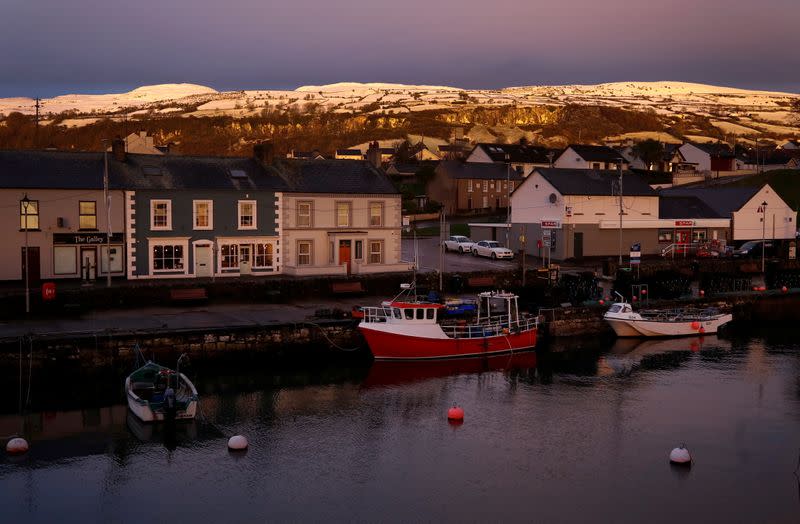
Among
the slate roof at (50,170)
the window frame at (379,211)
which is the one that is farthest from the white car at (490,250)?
the slate roof at (50,170)

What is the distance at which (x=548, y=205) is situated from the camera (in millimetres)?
62375

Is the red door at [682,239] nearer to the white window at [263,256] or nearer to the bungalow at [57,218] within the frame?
the white window at [263,256]

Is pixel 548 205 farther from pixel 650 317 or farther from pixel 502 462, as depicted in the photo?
pixel 502 462

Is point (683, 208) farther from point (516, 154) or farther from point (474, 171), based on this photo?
point (516, 154)

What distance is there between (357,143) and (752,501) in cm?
15815

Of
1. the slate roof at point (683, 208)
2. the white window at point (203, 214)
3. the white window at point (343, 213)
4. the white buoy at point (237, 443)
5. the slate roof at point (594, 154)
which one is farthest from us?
the slate roof at point (594, 154)

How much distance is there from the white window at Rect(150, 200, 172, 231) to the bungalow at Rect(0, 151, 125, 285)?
5.32 feet

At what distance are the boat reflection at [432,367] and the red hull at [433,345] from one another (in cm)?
28

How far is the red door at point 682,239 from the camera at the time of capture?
64938mm

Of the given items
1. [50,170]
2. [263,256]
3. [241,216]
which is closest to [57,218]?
[50,170]

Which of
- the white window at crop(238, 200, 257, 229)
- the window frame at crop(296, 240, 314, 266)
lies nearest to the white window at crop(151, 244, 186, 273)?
the white window at crop(238, 200, 257, 229)

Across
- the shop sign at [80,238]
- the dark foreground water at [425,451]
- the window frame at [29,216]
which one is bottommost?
the dark foreground water at [425,451]

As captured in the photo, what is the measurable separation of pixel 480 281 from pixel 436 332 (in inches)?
446

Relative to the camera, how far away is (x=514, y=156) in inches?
4697
